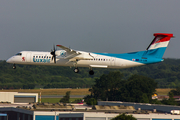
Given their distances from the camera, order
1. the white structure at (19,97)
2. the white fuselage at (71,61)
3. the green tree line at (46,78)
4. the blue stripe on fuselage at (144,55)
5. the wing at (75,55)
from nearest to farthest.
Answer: the blue stripe on fuselage at (144,55), the white fuselage at (71,61), the wing at (75,55), the white structure at (19,97), the green tree line at (46,78)

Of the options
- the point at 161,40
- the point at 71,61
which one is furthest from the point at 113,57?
the point at 161,40

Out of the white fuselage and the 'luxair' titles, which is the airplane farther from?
the 'luxair' titles

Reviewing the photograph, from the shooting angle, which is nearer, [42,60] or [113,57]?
[113,57]

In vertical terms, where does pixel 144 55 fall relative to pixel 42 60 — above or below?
above

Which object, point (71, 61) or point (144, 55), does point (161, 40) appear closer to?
point (144, 55)

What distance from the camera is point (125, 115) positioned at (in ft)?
150

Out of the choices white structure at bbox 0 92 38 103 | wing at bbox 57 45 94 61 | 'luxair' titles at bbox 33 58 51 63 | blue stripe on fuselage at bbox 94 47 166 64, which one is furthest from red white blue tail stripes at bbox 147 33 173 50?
white structure at bbox 0 92 38 103

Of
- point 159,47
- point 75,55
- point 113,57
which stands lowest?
point 113,57

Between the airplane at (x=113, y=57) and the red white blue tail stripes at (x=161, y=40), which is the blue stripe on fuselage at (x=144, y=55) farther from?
the red white blue tail stripes at (x=161, y=40)

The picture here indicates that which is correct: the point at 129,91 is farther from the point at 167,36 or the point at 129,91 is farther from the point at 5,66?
the point at 5,66

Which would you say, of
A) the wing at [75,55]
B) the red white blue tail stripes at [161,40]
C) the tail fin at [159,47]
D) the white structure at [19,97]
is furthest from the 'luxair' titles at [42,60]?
the white structure at [19,97]

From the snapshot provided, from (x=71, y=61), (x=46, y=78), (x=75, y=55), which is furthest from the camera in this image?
(x=46, y=78)

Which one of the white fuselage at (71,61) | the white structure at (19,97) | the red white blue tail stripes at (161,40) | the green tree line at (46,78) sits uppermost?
the green tree line at (46,78)

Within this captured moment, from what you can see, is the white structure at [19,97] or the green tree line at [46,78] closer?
the white structure at [19,97]
